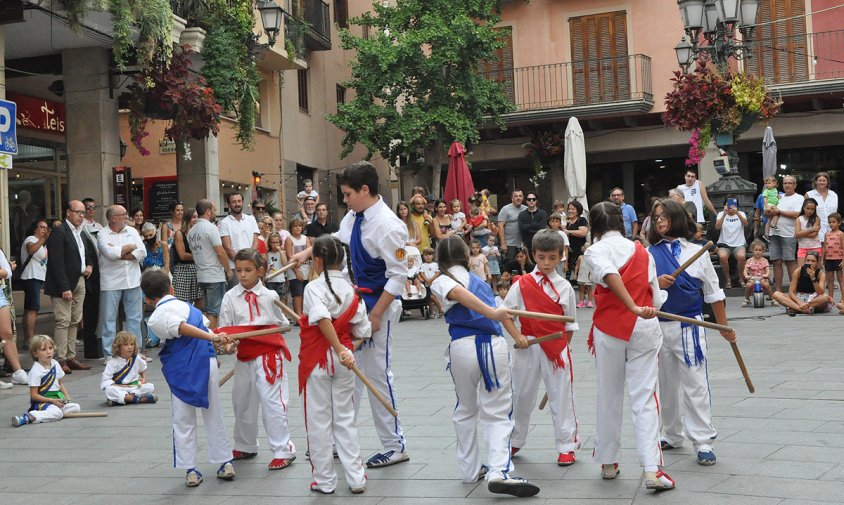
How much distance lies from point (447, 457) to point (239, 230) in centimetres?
746

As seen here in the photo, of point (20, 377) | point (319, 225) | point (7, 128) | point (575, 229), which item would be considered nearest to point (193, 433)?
point (7, 128)

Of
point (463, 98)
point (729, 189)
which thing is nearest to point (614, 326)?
point (729, 189)

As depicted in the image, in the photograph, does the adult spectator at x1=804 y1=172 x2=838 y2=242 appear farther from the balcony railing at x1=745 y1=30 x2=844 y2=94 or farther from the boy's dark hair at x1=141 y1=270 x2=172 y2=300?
the boy's dark hair at x1=141 y1=270 x2=172 y2=300

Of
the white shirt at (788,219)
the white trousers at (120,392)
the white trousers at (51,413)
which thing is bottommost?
the white trousers at (51,413)

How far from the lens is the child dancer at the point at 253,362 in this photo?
22.4 ft

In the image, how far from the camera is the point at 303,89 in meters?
29.5

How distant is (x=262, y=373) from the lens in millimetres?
6855

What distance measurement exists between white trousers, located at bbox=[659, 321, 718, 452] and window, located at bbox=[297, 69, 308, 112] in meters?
23.5

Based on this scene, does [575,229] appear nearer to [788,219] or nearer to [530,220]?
[530,220]

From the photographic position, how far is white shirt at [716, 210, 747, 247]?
664 inches

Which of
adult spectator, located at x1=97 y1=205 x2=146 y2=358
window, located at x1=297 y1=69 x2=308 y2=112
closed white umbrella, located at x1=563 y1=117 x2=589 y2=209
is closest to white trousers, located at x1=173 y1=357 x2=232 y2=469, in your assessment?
adult spectator, located at x1=97 y1=205 x2=146 y2=358

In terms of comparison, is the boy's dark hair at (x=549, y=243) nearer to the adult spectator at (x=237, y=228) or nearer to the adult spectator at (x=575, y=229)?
the adult spectator at (x=237, y=228)

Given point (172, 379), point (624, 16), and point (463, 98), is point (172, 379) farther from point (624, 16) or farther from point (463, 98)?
point (624, 16)

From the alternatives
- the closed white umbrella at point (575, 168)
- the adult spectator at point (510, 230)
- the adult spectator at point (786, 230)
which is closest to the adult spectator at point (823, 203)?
the adult spectator at point (786, 230)
